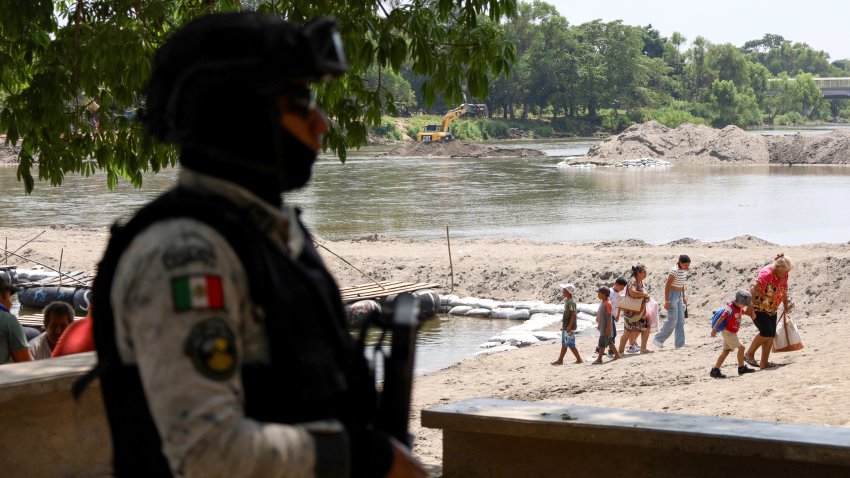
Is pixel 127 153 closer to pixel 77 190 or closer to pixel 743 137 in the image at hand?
pixel 77 190

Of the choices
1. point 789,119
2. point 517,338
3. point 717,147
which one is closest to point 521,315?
point 517,338

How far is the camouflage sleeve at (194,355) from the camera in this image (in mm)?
1669

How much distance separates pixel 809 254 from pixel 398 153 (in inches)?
2653

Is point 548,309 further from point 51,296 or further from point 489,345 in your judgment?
point 51,296

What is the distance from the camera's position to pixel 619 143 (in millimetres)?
76250

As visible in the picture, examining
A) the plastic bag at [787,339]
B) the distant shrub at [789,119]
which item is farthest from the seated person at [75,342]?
the distant shrub at [789,119]

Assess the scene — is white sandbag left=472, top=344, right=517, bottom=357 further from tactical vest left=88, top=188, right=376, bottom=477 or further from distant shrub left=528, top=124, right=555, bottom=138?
distant shrub left=528, top=124, right=555, bottom=138

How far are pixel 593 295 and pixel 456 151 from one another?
216 feet

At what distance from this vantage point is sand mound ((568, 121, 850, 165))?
68812mm

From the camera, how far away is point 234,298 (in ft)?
5.72

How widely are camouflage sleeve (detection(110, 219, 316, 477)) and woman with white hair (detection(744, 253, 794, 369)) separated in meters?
11.7

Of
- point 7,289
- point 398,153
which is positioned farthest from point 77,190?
point 7,289

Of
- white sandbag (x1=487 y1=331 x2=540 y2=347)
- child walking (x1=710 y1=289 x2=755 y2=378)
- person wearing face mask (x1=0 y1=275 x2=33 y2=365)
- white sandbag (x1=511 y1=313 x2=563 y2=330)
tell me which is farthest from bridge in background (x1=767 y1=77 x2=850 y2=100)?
person wearing face mask (x1=0 y1=275 x2=33 y2=365)

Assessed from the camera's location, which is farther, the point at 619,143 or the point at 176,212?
the point at 619,143
